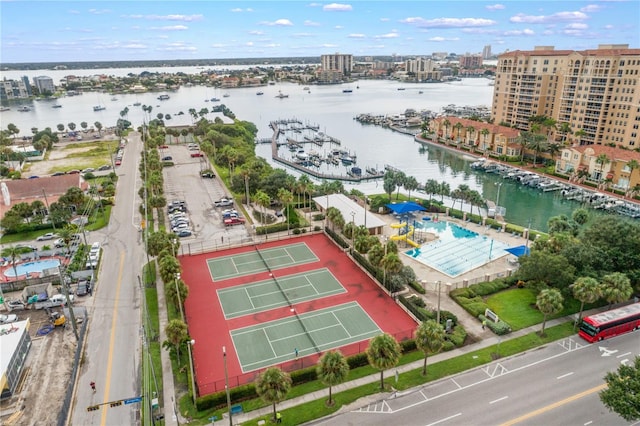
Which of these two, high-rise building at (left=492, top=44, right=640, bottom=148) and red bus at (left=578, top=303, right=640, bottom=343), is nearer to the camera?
red bus at (left=578, top=303, right=640, bottom=343)

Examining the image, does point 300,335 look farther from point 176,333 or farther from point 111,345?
point 111,345

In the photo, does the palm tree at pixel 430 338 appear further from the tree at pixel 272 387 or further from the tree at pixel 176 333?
the tree at pixel 176 333

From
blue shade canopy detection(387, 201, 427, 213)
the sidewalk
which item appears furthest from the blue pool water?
blue shade canopy detection(387, 201, 427, 213)

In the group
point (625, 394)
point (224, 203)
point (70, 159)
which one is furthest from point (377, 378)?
point (70, 159)

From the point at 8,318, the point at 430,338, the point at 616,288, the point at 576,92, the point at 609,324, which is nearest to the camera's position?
the point at 430,338

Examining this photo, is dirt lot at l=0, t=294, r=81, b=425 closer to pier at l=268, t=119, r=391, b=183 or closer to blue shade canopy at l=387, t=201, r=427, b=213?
blue shade canopy at l=387, t=201, r=427, b=213
